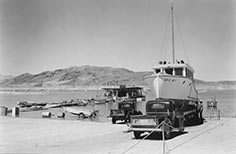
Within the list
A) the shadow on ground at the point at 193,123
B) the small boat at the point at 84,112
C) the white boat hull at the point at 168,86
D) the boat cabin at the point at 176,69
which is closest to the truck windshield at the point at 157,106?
the white boat hull at the point at 168,86

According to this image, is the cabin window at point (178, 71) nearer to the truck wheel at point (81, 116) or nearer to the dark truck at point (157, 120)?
the dark truck at point (157, 120)

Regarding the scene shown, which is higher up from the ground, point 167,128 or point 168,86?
point 168,86

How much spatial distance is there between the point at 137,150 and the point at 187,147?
1.53 m

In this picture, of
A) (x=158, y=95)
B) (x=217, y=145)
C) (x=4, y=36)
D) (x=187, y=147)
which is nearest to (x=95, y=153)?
(x=187, y=147)

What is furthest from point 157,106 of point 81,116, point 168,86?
point 81,116

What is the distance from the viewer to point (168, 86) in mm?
16672

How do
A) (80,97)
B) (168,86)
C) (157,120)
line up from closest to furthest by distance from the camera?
1. (157,120)
2. (168,86)
3. (80,97)

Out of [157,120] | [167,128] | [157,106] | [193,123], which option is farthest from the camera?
[193,123]

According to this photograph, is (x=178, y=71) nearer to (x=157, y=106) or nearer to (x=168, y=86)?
(x=168, y=86)

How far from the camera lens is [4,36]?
921cm

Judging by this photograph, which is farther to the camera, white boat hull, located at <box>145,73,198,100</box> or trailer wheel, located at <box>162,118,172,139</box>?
white boat hull, located at <box>145,73,198,100</box>

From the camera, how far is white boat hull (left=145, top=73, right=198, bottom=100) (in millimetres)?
16500

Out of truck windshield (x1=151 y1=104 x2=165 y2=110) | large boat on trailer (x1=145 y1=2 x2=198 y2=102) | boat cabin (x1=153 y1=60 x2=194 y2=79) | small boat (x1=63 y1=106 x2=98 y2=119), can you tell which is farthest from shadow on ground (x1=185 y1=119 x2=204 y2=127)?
small boat (x1=63 y1=106 x2=98 y2=119)

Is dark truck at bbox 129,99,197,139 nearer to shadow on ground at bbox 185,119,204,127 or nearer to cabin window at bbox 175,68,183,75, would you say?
shadow on ground at bbox 185,119,204,127
